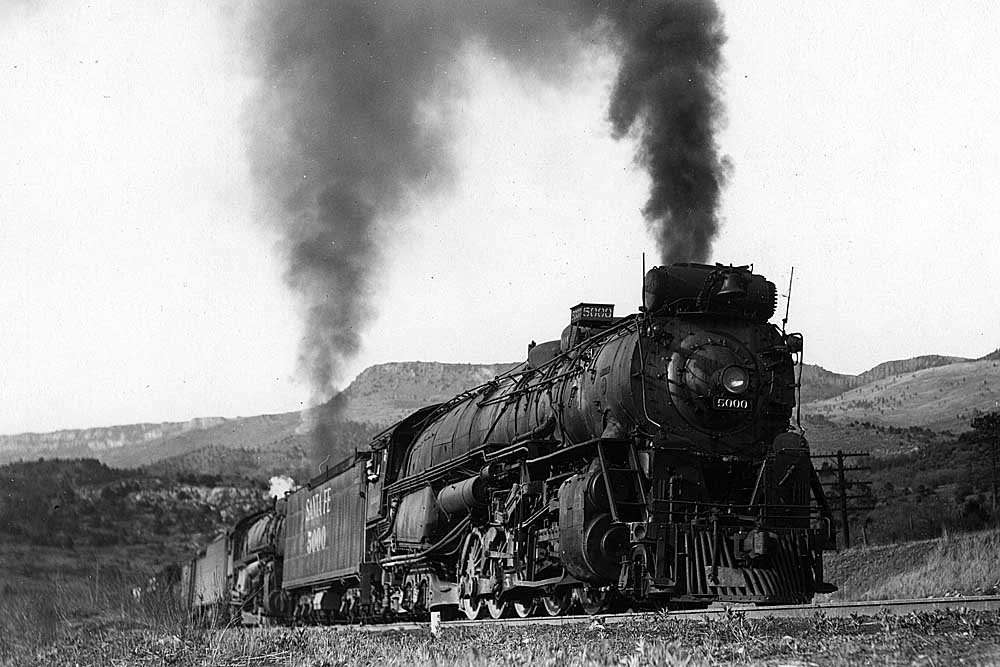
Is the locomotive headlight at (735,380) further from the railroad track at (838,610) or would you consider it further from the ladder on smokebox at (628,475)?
the railroad track at (838,610)

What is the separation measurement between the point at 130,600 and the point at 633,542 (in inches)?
385

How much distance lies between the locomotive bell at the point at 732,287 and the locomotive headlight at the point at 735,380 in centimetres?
99

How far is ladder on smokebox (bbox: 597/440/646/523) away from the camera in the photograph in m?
12.7

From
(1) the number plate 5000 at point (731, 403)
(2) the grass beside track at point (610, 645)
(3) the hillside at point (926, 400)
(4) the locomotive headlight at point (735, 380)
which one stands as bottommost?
(2) the grass beside track at point (610, 645)

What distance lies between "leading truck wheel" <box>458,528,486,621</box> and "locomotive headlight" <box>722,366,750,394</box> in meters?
4.54

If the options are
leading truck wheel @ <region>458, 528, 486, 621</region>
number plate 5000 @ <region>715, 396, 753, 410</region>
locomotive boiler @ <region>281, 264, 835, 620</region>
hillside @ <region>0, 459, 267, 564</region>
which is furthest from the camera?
hillside @ <region>0, 459, 267, 564</region>

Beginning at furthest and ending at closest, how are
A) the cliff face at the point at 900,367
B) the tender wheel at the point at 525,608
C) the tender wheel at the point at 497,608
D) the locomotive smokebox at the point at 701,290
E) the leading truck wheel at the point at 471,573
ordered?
the cliff face at the point at 900,367, the leading truck wheel at the point at 471,573, the tender wheel at the point at 497,608, the tender wheel at the point at 525,608, the locomotive smokebox at the point at 701,290

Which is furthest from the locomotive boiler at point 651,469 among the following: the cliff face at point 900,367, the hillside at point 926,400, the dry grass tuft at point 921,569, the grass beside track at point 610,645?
the cliff face at point 900,367

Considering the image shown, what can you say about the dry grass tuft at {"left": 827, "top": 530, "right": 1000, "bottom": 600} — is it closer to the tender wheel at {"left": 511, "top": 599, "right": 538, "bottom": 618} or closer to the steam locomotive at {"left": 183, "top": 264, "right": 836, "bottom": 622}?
the steam locomotive at {"left": 183, "top": 264, "right": 836, "bottom": 622}

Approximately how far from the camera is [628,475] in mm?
13125

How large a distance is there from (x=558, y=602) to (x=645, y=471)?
2.65 metres

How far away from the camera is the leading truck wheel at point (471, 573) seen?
15875mm

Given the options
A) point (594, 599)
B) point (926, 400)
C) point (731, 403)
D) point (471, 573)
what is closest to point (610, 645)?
point (594, 599)

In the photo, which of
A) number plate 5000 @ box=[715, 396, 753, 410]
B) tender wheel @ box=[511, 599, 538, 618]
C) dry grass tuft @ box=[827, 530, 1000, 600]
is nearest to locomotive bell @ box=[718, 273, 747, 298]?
number plate 5000 @ box=[715, 396, 753, 410]
